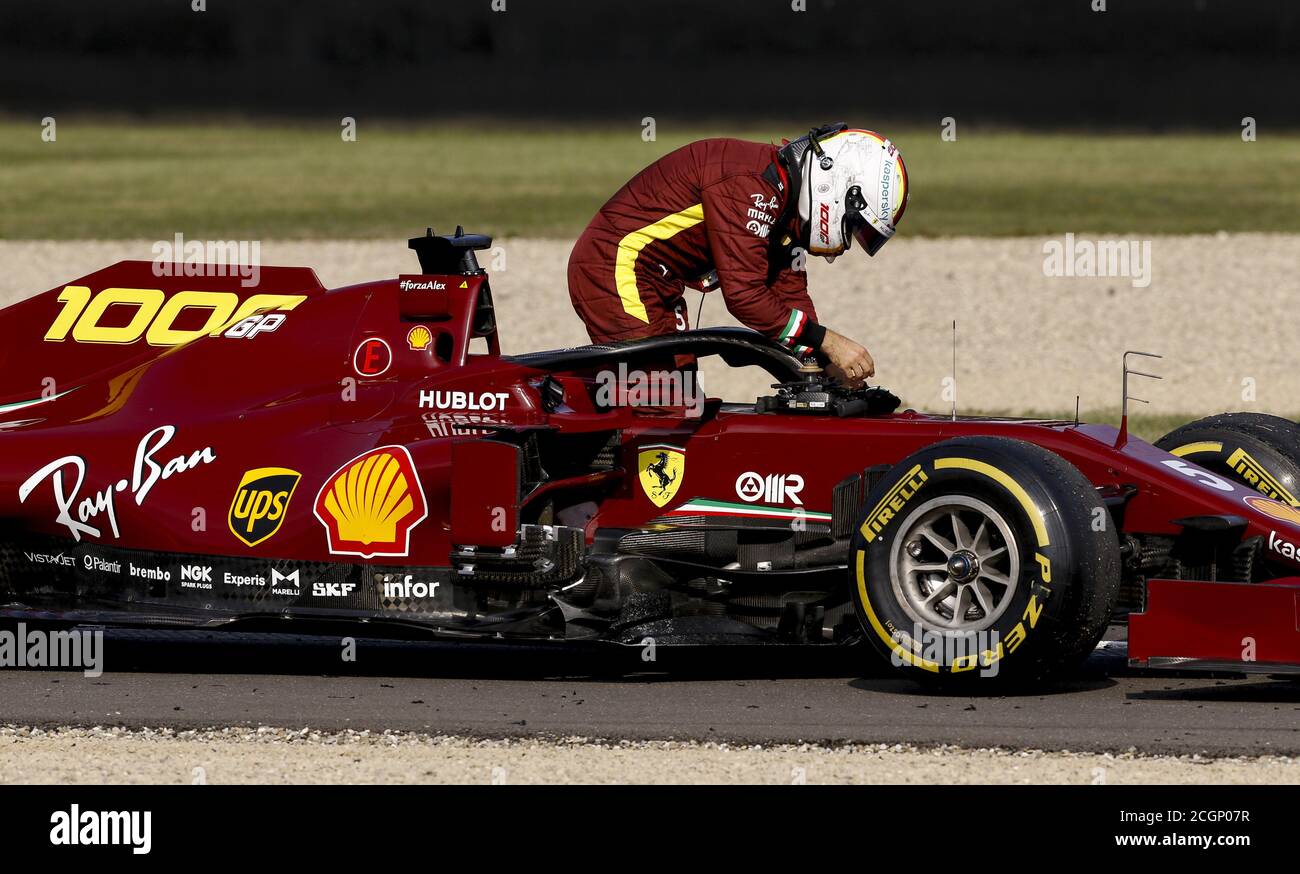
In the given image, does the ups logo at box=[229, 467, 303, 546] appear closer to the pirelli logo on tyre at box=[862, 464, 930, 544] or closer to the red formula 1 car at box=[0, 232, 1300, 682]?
the red formula 1 car at box=[0, 232, 1300, 682]

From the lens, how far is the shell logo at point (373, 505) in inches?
296

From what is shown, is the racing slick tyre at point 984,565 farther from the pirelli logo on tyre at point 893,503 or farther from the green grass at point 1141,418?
the green grass at point 1141,418

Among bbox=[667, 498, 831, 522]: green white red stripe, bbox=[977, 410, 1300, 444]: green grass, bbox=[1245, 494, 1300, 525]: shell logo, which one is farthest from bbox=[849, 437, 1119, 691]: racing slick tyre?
bbox=[977, 410, 1300, 444]: green grass

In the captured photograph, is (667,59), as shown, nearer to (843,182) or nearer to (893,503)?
(843,182)

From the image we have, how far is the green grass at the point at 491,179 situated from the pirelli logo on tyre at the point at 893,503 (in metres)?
20.4

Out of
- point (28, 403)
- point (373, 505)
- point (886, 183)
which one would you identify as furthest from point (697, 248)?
point (28, 403)

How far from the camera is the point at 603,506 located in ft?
25.4

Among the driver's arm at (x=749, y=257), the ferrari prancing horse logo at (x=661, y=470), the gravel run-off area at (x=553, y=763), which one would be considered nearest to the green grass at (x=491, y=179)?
the driver's arm at (x=749, y=257)

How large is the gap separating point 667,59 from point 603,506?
3083cm

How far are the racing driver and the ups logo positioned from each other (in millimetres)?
1573

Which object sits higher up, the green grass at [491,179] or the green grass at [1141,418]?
the green grass at [491,179]

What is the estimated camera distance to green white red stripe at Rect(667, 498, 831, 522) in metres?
7.50

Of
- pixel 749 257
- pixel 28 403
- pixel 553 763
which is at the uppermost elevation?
pixel 749 257

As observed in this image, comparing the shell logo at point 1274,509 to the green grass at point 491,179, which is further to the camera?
the green grass at point 491,179
